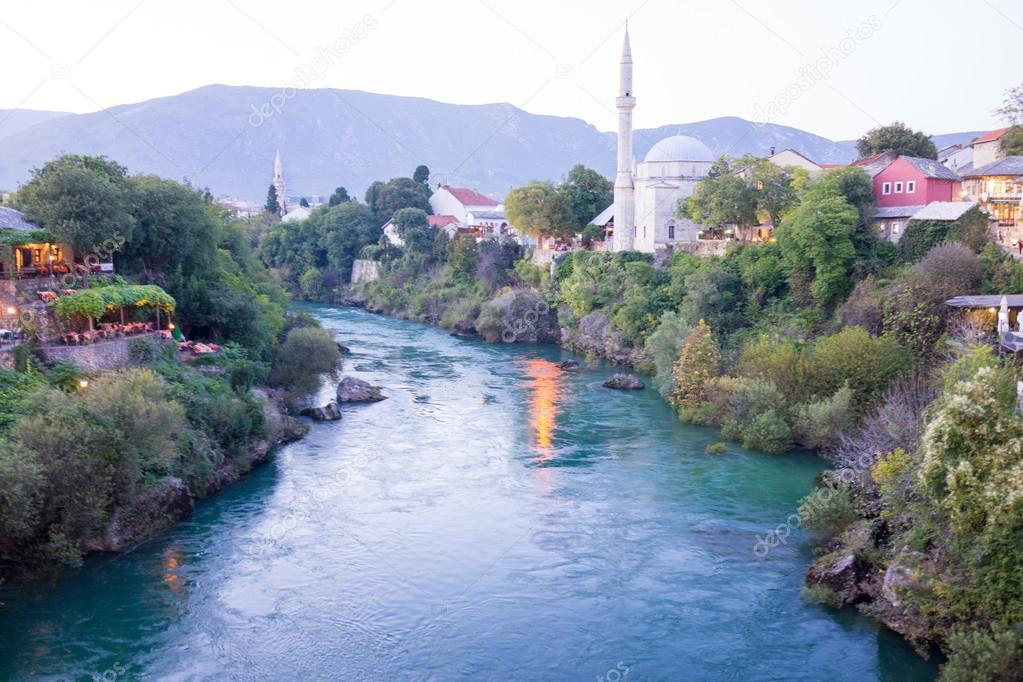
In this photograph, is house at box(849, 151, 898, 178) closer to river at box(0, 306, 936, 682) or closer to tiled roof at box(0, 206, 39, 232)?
river at box(0, 306, 936, 682)

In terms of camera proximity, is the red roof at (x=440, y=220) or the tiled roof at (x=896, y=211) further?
the red roof at (x=440, y=220)

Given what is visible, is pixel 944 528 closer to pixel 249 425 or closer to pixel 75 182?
pixel 249 425

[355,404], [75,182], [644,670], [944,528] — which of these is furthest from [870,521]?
[75,182]

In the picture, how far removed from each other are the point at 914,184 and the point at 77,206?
35.7 meters

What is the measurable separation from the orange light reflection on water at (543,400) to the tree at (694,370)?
5118 millimetres

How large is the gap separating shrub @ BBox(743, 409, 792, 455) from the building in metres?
26.8

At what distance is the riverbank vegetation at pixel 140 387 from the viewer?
19.4m

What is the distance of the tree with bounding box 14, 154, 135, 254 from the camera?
30.7 metres

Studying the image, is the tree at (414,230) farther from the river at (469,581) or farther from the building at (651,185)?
the river at (469,581)

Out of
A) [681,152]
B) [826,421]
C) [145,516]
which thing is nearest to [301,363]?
[145,516]

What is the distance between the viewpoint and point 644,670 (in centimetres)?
1631

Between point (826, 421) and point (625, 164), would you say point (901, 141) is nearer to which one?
point (625, 164)

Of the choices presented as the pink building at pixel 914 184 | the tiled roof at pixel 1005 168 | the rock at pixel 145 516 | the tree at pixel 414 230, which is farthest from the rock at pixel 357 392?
the tree at pixel 414 230

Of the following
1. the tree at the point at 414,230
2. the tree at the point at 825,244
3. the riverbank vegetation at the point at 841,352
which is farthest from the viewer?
the tree at the point at 414,230
